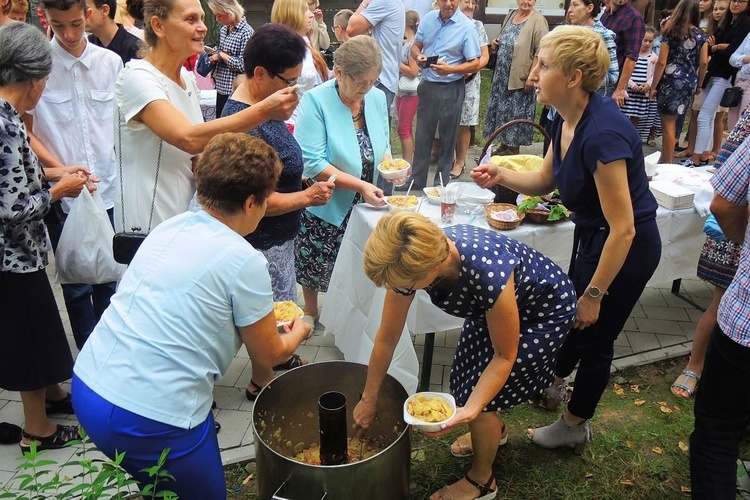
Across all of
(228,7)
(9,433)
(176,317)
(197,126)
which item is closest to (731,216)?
(176,317)

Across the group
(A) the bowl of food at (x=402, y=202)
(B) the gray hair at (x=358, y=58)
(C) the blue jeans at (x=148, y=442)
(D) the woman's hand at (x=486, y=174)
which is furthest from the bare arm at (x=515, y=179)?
(C) the blue jeans at (x=148, y=442)

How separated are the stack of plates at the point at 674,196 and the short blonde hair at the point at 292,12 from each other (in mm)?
2970

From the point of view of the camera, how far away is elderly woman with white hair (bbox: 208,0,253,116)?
556 centimetres

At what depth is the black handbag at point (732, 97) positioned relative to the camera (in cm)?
633

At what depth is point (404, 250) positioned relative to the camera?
187cm

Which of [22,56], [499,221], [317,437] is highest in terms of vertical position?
[22,56]

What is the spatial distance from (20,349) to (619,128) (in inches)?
106

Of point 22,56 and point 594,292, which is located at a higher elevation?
point 22,56

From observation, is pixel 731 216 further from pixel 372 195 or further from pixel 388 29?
pixel 388 29

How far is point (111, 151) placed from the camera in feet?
11.2

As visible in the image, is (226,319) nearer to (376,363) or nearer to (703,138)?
(376,363)

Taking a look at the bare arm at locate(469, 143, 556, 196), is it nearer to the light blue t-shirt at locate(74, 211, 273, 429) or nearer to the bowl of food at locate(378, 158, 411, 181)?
the bowl of food at locate(378, 158, 411, 181)

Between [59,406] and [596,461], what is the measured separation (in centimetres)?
278

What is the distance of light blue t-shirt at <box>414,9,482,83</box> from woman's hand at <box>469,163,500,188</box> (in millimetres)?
3362
